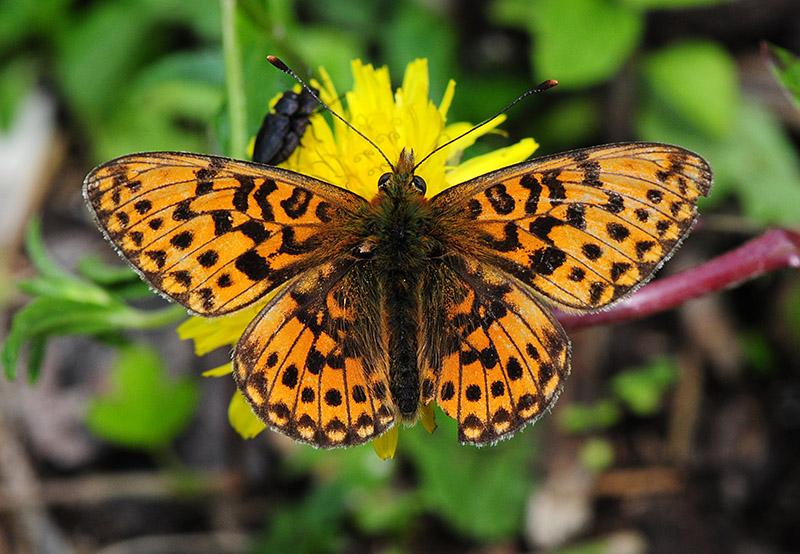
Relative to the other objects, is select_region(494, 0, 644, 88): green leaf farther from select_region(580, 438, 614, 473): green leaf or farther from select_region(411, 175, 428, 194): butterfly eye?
select_region(580, 438, 614, 473): green leaf

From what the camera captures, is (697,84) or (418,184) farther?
(697,84)

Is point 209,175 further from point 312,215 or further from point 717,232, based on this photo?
point 717,232

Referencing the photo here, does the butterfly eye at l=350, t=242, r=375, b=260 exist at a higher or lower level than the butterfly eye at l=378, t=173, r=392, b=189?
lower

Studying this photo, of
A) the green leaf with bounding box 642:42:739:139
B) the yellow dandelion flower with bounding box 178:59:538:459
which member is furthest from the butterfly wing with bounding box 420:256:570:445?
the green leaf with bounding box 642:42:739:139

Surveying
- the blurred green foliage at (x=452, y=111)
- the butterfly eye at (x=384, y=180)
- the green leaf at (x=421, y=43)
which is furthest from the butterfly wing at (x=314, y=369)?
the green leaf at (x=421, y=43)

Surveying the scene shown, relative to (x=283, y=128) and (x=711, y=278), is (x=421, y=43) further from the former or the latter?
(x=711, y=278)

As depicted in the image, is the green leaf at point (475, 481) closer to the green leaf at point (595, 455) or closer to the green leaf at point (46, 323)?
the green leaf at point (595, 455)

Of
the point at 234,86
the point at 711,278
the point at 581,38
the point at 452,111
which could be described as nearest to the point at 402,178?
the point at 234,86
